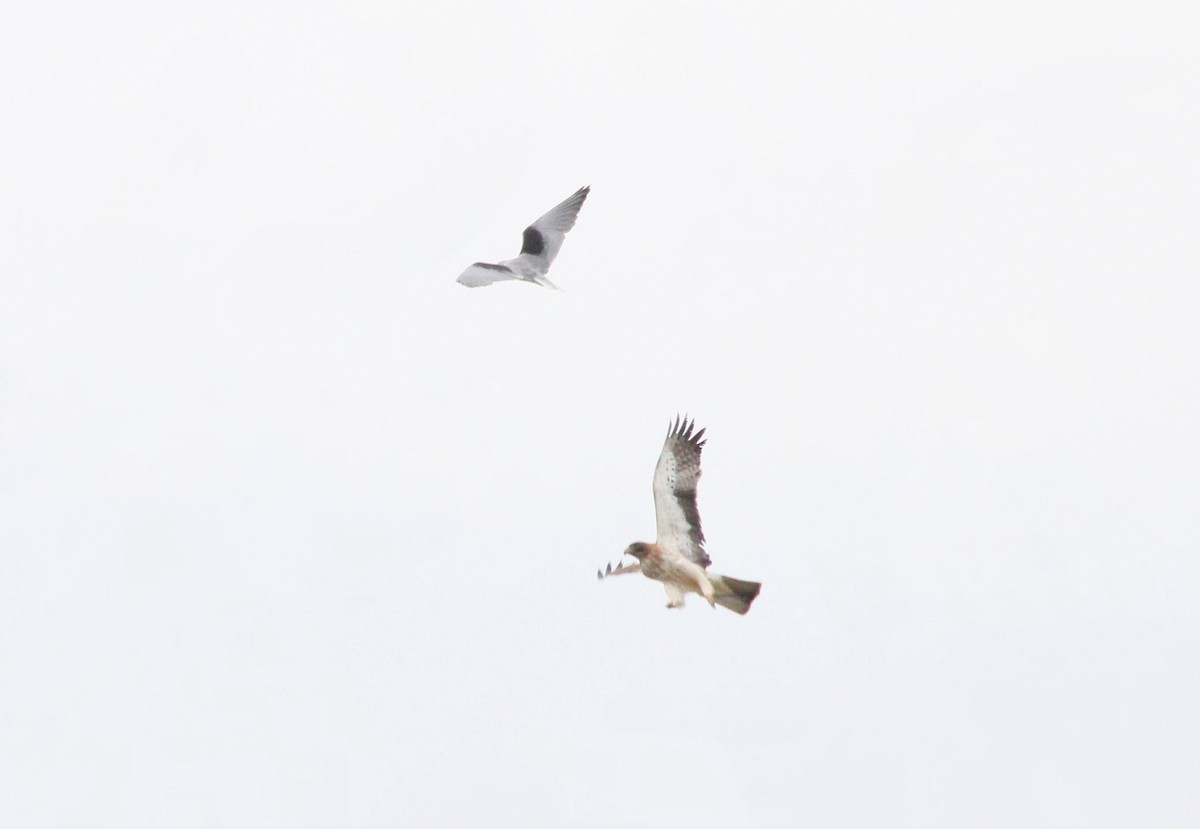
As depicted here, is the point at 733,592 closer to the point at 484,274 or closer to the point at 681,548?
the point at 681,548

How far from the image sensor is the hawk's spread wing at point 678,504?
92.8 ft

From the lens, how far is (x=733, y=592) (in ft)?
94.0

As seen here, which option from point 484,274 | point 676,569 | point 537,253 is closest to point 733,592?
point 676,569

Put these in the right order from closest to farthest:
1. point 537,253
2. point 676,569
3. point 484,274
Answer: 1. point 676,569
2. point 484,274
3. point 537,253

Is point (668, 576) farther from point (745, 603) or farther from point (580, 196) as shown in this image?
point (580, 196)

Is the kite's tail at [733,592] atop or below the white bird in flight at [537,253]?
below

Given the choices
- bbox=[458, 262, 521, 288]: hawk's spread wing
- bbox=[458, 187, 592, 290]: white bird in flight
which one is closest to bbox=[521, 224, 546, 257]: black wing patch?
bbox=[458, 187, 592, 290]: white bird in flight

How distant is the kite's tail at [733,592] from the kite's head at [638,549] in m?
0.93

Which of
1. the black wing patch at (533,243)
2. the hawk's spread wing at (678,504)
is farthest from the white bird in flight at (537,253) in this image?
the hawk's spread wing at (678,504)

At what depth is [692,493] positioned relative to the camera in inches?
1122

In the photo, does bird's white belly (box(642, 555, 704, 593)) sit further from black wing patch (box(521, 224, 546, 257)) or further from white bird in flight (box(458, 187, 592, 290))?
black wing patch (box(521, 224, 546, 257))

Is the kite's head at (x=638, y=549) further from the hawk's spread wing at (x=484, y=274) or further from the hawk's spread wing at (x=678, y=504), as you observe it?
the hawk's spread wing at (x=484, y=274)

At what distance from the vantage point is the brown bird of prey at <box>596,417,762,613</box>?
93.1ft

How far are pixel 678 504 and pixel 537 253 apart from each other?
26.9 ft
